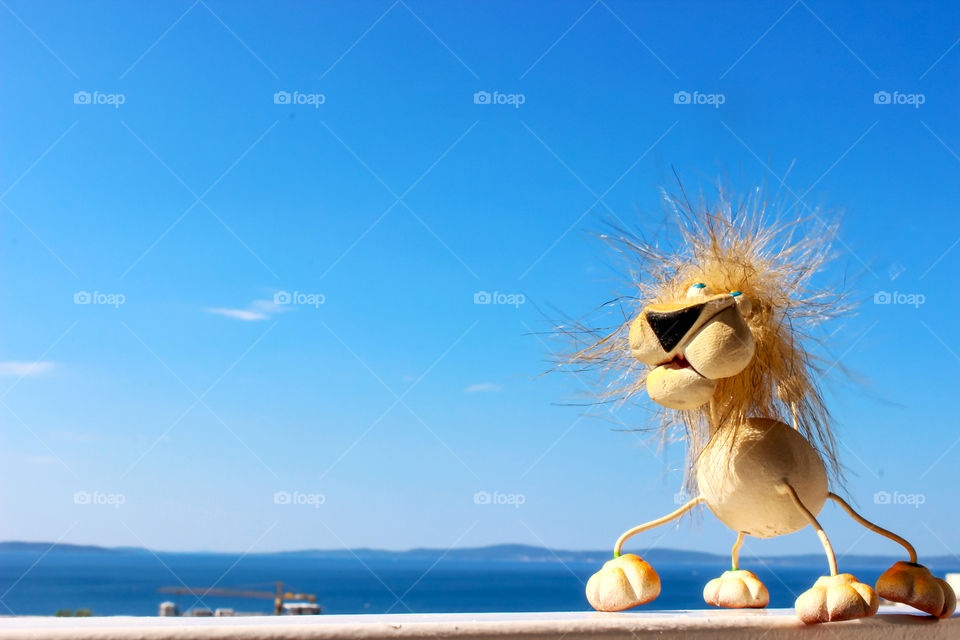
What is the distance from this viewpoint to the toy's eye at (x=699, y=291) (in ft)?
5.01

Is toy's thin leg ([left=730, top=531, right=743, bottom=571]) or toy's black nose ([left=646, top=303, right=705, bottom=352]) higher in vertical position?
toy's black nose ([left=646, top=303, right=705, bottom=352])

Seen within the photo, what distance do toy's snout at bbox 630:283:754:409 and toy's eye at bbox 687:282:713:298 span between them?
3 cm

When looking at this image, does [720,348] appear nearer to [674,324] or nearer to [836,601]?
[674,324]

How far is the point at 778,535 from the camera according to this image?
156 centimetres

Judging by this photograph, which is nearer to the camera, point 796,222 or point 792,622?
point 792,622

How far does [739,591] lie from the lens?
5.29ft

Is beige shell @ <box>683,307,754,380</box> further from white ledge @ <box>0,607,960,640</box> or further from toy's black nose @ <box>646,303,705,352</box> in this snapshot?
white ledge @ <box>0,607,960,640</box>

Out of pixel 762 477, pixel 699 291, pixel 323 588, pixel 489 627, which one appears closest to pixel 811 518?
pixel 762 477

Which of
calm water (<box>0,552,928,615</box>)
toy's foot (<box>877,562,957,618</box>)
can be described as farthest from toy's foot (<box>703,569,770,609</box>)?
calm water (<box>0,552,928,615</box>)

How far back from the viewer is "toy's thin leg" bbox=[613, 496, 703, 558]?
5.09ft

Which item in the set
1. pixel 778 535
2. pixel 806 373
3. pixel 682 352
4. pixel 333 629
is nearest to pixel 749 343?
pixel 682 352

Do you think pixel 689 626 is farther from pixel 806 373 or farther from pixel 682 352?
pixel 806 373

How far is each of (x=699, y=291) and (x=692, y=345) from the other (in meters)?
0.14

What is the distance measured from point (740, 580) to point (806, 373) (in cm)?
45
